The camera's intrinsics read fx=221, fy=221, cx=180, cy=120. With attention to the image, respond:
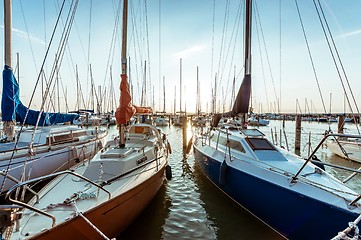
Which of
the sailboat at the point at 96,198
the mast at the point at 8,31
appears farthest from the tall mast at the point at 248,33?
the mast at the point at 8,31

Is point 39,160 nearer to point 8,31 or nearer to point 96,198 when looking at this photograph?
point 8,31

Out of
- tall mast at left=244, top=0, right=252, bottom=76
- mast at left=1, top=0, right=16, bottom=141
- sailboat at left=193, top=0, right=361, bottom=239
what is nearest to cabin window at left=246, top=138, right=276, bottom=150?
sailboat at left=193, top=0, right=361, bottom=239

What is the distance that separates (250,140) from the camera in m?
7.78

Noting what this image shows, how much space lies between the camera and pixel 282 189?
16.1 feet

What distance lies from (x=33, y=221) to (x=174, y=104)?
169 ft

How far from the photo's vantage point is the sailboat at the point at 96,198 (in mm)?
3326

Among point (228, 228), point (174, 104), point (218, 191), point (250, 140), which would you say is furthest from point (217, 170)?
point (174, 104)

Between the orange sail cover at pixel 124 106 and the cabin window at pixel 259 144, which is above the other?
the orange sail cover at pixel 124 106

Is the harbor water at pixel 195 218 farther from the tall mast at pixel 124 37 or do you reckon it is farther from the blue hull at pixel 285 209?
the tall mast at pixel 124 37

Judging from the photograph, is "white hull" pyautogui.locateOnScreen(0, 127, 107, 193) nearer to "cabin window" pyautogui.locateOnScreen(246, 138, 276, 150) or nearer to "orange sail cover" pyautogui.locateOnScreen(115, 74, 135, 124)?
"orange sail cover" pyautogui.locateOnScreen(115, 74, 135, 124)

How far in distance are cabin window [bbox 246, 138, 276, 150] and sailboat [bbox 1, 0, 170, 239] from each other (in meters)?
3.17

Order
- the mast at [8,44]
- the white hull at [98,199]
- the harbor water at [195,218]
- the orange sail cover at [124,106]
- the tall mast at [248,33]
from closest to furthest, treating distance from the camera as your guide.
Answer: the white hull at [98,199]
the harbor water at [195,218]
the orange sail cover at [124,106]
the mast at [8,44]
the tall mast at [248,33]

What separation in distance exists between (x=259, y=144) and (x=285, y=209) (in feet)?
9.98

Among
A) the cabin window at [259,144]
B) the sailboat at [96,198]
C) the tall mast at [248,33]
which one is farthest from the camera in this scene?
the tall mast at [248,33]
